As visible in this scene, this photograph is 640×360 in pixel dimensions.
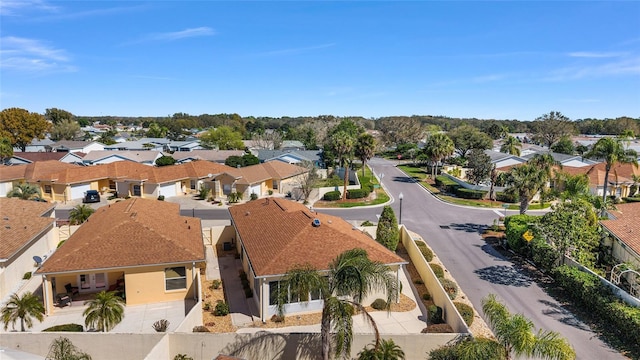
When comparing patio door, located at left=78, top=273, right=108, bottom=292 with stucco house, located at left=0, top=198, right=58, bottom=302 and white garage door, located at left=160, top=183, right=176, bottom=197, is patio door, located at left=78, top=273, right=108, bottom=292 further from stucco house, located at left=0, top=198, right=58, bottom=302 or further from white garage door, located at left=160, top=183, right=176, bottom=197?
white garage door, located at left=160, top=183, right=176, bottom=197

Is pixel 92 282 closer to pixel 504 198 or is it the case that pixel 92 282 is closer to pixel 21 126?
pixel 504 198

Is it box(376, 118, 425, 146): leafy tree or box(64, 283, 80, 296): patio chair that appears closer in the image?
box(64, 283, 80, 296): patio chair

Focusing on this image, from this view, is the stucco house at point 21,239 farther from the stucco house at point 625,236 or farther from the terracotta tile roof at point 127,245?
the stucco house at point 625,236

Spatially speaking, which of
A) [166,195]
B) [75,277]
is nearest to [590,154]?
[75,277]

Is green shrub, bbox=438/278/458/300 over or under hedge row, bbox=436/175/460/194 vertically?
under

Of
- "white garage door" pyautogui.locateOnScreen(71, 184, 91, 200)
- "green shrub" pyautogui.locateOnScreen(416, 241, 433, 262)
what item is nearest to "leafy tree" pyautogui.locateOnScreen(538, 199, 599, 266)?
"green shrub" pyautogui.locateOnScreen(416, 241, 433, 262)

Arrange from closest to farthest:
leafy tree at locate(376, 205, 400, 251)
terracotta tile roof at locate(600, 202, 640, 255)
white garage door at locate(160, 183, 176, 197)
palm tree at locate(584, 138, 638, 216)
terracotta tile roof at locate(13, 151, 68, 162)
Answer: terracotta tile roof at locate(600, 202, 640, 255) < leafy tree at locate(376, 205, 400, 251) < palm tree at locate(584, 138, 638, 216) < white garage door at locate(160, 183, 176, 197) < terracotta tile roof at locate(13, 151, 68, 162)

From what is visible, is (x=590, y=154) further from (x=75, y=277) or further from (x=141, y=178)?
(x=141, y=178)
